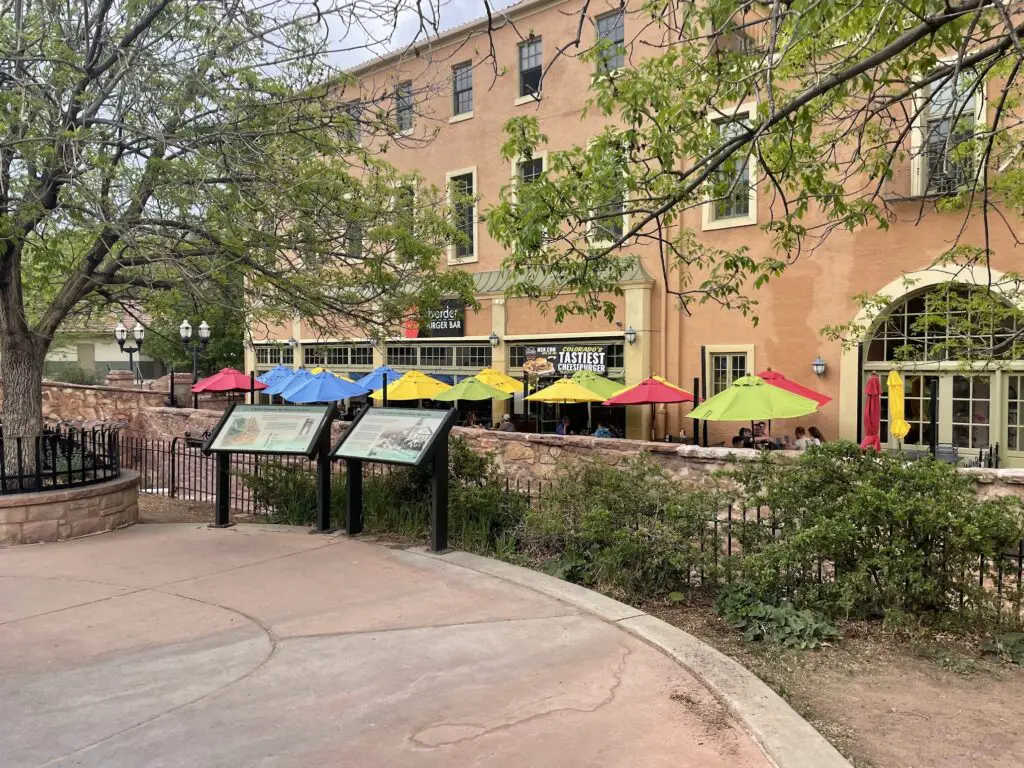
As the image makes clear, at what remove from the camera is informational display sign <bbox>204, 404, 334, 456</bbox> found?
8430mm

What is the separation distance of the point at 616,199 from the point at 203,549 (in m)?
5.38

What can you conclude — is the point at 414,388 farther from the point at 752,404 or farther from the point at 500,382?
the point at 752,404

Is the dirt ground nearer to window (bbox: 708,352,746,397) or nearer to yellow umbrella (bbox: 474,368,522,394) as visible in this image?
window (bbox: 708,352,746,397)

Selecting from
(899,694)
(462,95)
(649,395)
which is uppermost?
(462,95)

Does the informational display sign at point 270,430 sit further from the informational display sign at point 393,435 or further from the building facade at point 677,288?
the building facade at point 677,288

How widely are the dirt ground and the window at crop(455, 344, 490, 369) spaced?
56.8 ft

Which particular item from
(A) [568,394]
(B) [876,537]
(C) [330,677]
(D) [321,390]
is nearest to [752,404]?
(A) [568,394]

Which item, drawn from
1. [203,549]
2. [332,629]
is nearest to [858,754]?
[332,629]

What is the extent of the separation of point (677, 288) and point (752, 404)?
6.39 meters

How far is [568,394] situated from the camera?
16328 millimetres

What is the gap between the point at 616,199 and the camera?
7859 millimetres

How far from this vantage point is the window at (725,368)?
18188mm

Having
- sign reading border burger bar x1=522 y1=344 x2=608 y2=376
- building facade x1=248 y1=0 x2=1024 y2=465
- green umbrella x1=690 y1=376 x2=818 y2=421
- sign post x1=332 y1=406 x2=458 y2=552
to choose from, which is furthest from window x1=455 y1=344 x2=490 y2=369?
sign post x1=332 y1=406 x2=458 y2=552

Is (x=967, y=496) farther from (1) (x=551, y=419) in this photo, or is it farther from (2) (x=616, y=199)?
(1) (x=551, y=419)
